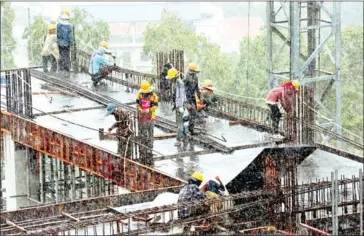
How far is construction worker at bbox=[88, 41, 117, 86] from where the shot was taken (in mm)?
27844

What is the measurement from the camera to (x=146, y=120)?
21.0m

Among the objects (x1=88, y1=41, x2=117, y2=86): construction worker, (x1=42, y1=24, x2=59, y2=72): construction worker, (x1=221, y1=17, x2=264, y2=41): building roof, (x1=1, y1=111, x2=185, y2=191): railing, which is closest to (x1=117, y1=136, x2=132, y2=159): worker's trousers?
(x1=1, y1=111, x2=185, y2=191): railing

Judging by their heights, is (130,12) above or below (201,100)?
above

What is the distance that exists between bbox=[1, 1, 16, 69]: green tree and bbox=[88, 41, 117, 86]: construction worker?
958 inches

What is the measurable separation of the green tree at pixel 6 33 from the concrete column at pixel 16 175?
26.5m

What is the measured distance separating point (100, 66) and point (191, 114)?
244 inches

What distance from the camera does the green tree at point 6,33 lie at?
169 feet

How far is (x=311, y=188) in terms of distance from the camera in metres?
17.2

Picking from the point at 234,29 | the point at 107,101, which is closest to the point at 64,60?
the point at 107,101

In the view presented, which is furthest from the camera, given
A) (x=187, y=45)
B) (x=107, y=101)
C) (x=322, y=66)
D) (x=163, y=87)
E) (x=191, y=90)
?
(x=187, y=45)

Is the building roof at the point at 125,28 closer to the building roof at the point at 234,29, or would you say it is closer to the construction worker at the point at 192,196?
the building roof at the point at 234,29

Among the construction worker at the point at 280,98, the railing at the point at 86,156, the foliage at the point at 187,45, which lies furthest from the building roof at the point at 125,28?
the construction worker at the point at 280,98

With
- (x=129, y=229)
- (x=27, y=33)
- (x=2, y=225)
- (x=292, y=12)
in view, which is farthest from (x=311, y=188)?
(x=27, y=33)

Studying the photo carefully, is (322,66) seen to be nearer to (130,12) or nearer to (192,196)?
(130,12)
